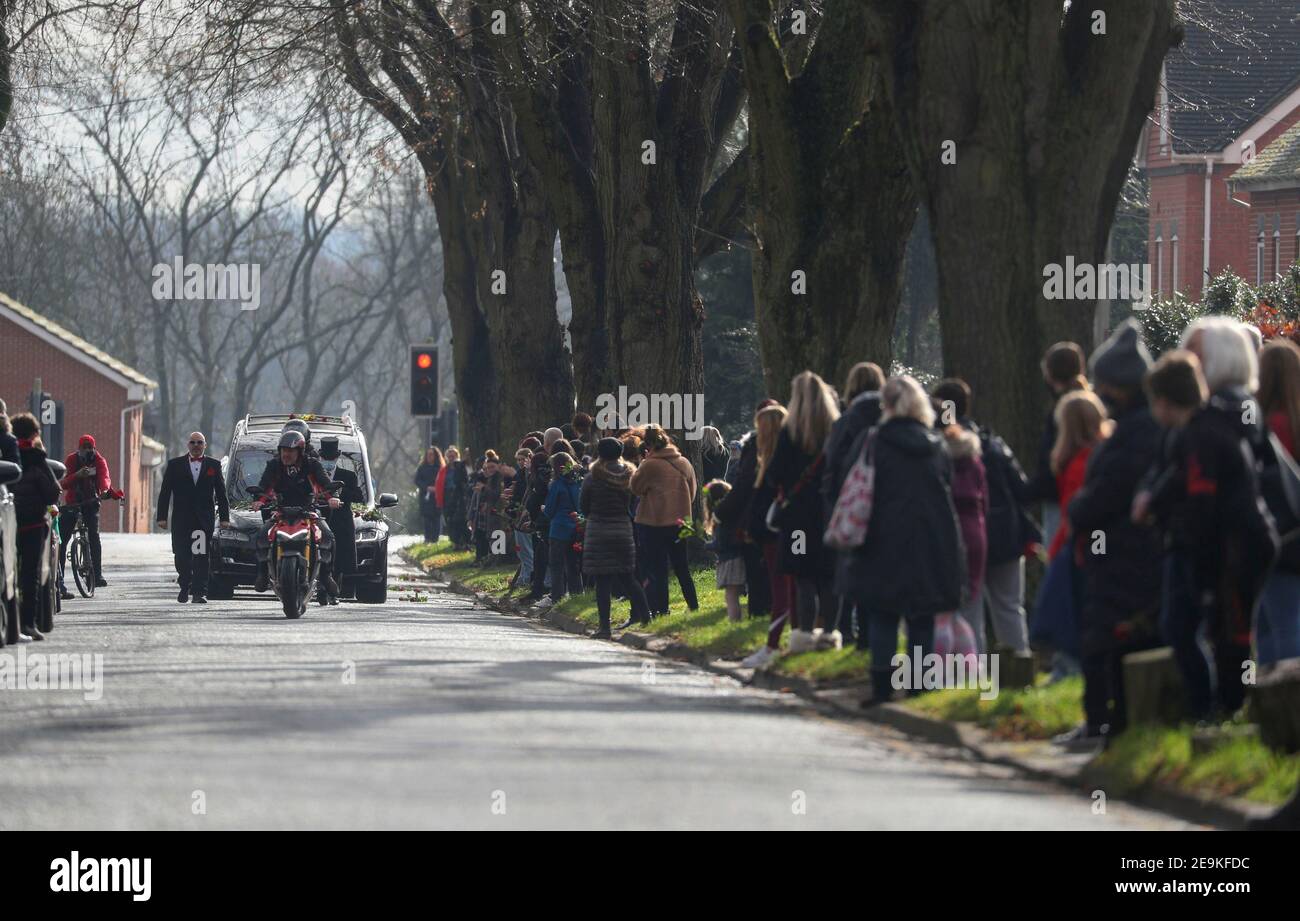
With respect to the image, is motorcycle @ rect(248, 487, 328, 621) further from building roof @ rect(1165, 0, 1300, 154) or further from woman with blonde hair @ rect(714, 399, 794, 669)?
building roof @ rect(1165, 0, 1300, 154)

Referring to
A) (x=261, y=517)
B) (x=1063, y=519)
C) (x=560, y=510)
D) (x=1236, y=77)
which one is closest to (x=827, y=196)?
(x=560, y=510)

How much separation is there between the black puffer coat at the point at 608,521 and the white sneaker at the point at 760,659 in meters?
4.02

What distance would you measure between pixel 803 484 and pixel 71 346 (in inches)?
2254

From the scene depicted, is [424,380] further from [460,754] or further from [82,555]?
[460,754]

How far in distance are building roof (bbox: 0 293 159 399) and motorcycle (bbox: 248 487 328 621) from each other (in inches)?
1907

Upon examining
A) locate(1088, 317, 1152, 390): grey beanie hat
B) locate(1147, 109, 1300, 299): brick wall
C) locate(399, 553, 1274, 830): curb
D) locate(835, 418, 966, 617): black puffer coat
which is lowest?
locate(399, 553, 1274, 830): curb

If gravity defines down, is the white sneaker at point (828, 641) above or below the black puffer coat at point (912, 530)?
below

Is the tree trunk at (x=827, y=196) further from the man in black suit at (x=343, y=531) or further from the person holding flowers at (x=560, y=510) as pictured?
the man in black suit at (x=343, y=531)

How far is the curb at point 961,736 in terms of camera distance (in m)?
9.62

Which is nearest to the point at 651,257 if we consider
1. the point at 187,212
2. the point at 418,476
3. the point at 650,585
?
the point at 650,585

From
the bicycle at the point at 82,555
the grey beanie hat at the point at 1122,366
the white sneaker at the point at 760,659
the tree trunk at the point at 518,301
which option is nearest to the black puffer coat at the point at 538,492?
the bicycle at the point at 82,555

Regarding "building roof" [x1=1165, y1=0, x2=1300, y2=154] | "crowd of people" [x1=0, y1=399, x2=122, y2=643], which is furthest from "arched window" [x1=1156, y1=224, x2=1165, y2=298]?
"crowd of people" [x1=0, y1=399, x2=122, y2=643]

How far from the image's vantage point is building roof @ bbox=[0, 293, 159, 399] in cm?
6912

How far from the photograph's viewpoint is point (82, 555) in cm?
2688
